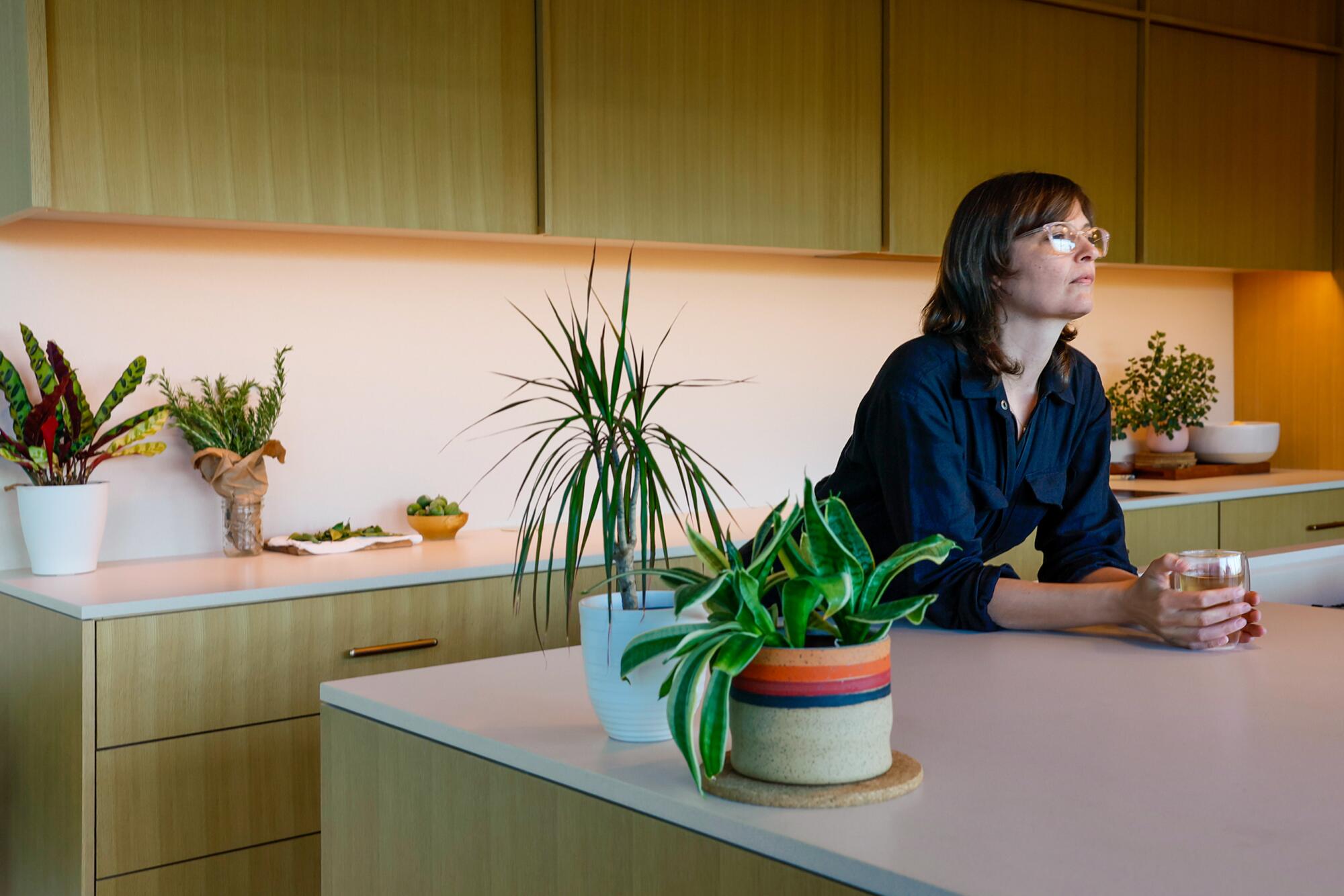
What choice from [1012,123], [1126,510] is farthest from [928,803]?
[1012,123]

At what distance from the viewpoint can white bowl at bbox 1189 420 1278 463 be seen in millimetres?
4543

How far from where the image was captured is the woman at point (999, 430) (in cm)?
186

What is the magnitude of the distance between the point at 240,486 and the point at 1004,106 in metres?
2.27

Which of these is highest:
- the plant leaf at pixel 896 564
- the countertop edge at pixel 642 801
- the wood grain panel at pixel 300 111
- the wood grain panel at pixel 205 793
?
the wood grain panel at pixel 300 111

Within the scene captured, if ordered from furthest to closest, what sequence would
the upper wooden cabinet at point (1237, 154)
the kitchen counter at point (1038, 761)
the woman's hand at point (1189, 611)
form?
the upper wooden cabinet at point (1237, 154) < the woman's hand at point (1189, 611) < the kitchen counter at point (1038, 761)

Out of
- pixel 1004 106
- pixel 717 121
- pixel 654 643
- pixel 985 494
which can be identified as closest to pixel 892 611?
pixel 654 643

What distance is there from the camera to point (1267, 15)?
4.52m

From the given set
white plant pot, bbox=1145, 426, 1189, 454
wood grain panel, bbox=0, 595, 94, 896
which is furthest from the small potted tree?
wood grain panel, bbox=0, 595, 94, 896

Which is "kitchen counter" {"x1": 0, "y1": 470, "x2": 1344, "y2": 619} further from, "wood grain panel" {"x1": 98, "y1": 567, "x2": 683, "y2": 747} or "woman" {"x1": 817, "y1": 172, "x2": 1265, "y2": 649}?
"woman" {"x1": 817, "y1": 172, "x2": 1265, "y2": 649}

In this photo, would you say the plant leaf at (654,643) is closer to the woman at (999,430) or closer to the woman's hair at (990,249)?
the woman at (999,430)

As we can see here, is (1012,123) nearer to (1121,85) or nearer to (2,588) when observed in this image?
(1121,85)

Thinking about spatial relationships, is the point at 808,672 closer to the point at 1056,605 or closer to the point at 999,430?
the point at 1056,605

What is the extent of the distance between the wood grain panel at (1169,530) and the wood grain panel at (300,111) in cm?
187

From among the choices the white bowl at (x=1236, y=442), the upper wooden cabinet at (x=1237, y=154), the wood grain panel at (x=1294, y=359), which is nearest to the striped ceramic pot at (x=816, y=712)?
the upper wooden cabinet at (x=1237, y=154)
